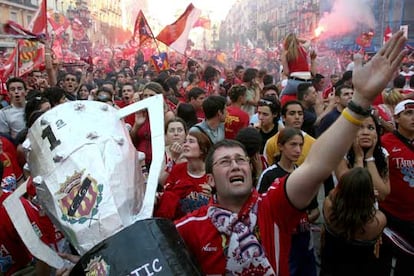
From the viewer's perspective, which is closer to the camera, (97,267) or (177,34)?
(97,267)

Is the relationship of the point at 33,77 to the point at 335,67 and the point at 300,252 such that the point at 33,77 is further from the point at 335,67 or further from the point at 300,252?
the point at 335,67

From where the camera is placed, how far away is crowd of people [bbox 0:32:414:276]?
7.09 ft

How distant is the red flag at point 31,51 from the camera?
32.1 feet

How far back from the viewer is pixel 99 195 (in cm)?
229

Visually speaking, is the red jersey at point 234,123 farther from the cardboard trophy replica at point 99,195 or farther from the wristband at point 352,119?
the wristband at point 352,119

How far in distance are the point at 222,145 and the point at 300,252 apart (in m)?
1.56

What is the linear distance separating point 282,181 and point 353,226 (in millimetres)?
1439

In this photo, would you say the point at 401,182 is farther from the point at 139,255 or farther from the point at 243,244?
the point at 139,255

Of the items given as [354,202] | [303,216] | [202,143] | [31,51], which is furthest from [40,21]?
[354,202]

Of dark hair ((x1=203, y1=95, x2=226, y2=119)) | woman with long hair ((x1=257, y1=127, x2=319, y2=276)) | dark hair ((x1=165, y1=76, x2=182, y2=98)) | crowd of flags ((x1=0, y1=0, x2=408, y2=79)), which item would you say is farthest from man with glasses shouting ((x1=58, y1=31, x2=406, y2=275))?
dark hair ((x1=165, y1=76, x2=182, y2=98))

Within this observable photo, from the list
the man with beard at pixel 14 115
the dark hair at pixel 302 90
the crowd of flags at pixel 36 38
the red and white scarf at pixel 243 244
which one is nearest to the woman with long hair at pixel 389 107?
the dark hair at pixel 302 90

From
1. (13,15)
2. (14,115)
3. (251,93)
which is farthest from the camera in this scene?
(13,15)

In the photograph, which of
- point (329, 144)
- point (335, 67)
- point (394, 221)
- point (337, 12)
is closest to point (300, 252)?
point (394, 221)

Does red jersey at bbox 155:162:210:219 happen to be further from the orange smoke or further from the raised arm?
the orange smoke
